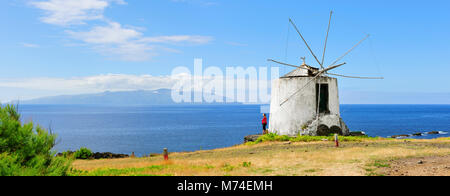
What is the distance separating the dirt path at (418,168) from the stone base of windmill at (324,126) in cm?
1201

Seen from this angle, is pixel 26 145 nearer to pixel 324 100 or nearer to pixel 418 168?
pixel 418 168

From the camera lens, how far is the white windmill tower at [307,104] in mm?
26219

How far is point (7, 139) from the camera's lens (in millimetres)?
10047

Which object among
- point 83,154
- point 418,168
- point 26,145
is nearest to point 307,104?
point 418,168

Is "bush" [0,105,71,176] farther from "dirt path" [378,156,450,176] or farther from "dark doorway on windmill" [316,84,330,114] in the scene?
"dark doorway on windmill" [316,84,330,114]

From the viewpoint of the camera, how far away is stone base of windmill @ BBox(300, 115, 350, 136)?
2597 cm

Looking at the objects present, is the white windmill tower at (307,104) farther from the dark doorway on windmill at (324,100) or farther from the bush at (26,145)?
the bush at (26,145)

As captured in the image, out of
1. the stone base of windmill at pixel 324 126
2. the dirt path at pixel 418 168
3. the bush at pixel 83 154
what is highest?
the stone base of windmill at pixel 324 126

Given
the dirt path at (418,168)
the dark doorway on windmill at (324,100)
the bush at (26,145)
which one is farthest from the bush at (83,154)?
the dirt path at (418,168)

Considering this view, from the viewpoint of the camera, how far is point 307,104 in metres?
26.2

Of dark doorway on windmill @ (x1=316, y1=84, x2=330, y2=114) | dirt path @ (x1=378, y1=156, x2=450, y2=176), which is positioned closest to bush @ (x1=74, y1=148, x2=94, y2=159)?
dark doorway on windmill @ (x1=316, y1=84, x2=330, y2=114)

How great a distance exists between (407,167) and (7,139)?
12452 mm
